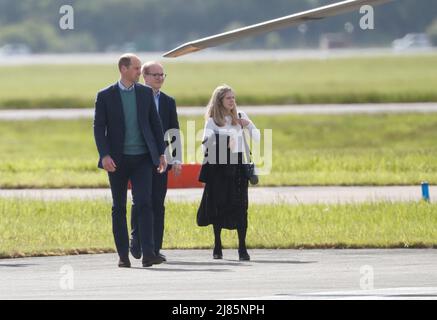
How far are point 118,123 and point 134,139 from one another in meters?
0.19

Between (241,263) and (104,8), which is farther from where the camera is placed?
(104,8)

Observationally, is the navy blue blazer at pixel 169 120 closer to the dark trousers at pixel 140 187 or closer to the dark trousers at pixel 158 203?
the dark trousers at pixel 158 203

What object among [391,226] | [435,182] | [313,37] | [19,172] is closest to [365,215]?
[391,226]

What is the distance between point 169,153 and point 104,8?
372 feet

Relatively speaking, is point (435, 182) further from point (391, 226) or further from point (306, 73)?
point (306, 73)

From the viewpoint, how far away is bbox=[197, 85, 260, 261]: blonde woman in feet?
41.3

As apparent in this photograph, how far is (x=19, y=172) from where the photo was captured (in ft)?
79.5

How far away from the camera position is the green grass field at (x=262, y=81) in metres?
48.3

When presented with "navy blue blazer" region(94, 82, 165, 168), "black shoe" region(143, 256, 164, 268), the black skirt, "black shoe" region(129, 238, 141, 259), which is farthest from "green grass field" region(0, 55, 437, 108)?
"black shoe" region(143, 256, 164, 268)

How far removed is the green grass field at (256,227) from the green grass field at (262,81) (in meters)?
29.6

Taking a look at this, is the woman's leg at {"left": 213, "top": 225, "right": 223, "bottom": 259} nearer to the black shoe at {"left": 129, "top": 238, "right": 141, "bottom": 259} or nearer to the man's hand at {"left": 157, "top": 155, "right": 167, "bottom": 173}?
the black shoe at {"left": 129, "top": 238, "right": 141, "bottom": 259}

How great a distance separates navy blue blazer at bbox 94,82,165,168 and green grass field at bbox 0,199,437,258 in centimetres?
177

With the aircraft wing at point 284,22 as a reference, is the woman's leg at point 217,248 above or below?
below

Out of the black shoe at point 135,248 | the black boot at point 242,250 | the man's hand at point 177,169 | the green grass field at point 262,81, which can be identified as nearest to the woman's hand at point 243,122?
the man's hand at point 177,169
